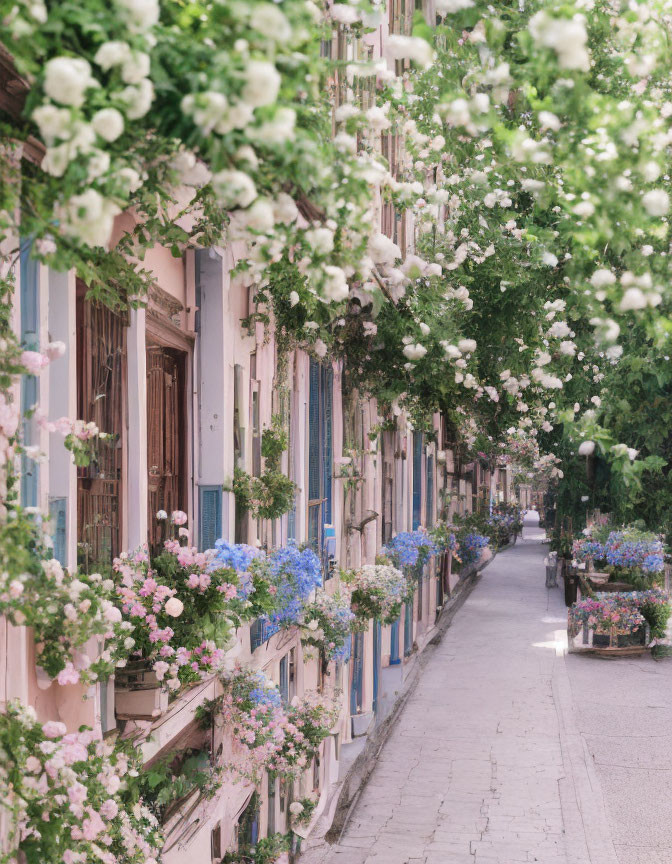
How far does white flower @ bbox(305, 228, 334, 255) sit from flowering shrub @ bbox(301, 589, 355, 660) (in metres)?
5.30

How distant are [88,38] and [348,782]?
29.5 ft

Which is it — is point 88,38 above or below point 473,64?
below

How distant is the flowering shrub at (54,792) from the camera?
299cm

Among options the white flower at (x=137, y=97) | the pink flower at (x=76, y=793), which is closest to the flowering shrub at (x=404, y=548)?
the pink flower at (x=76, y=793)

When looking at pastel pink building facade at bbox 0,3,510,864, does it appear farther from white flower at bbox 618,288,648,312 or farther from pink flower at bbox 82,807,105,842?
white flower at bbox 618,288,648,312

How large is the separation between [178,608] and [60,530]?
1.88 feet

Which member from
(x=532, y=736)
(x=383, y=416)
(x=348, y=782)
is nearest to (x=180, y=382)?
(x=348, y=782)

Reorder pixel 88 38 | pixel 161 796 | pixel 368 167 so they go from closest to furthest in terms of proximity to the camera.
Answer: pixel 88 38 → pixel 368 167 → pixel 161 796

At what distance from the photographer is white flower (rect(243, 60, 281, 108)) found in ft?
6.75

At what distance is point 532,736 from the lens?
486 inches

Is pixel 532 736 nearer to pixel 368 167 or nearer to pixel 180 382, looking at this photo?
pixel 180 382

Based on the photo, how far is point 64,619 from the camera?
3.46 m

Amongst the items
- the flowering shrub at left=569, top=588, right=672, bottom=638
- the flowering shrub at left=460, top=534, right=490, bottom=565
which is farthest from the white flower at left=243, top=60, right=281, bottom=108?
the flowering shrub at left=460, top=534, right=490, bottom=565

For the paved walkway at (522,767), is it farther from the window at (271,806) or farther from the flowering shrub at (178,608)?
the flowering shrub at (178,608)
